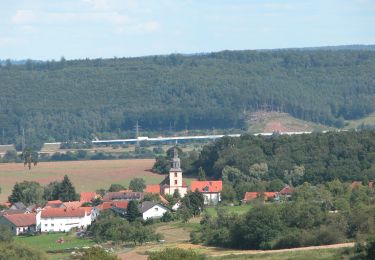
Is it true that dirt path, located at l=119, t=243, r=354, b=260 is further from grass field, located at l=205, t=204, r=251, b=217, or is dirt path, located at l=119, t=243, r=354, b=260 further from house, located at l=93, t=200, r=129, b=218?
house, located at l=93, t=200, r=129, b=218

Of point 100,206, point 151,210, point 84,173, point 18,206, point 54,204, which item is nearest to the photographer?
point 151,210

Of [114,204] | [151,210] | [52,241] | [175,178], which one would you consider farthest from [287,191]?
[52,241]

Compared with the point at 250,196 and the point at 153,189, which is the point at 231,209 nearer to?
the point at 250,196

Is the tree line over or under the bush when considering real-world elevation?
under

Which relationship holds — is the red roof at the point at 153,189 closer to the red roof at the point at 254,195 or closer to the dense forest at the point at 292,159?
the dense forest at the point at 292,159

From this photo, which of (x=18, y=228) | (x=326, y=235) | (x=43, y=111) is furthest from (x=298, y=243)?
(x=43, y=111)

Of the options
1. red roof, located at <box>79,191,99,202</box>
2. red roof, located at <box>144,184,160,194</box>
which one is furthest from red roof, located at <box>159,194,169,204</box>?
red roof, located at <box>79,191,99,202</box>
